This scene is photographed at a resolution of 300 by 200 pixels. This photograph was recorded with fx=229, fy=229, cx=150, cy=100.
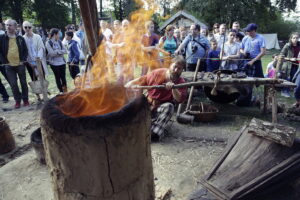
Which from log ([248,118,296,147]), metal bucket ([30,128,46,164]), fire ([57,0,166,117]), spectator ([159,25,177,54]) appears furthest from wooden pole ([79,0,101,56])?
spectator ([159,25,177,54])

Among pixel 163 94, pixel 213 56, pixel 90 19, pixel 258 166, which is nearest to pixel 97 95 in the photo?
pixel 90 19

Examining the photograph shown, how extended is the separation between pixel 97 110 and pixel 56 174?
0.55 m

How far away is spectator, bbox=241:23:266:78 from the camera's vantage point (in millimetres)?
6121

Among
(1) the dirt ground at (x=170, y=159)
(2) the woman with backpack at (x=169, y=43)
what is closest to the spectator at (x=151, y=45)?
(2) the woman with backpack at (x=169, y=43)

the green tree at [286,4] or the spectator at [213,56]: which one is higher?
the green tree at [286,4]

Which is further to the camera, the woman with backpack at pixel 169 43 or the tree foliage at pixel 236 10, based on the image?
the tree foliage at pixel 236 10

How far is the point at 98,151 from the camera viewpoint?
1.49m

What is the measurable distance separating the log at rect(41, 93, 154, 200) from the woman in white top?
5561mm

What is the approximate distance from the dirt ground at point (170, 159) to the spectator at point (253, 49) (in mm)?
1309

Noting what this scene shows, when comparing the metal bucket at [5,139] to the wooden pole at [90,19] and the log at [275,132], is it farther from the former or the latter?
the log at [275,132]

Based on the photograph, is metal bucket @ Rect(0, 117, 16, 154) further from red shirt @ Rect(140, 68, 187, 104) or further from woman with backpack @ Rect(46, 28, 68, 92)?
woman with backpack @ Rect(46, 28, 68, 92)

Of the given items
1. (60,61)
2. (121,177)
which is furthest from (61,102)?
(60,61)

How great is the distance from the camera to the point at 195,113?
17.1ft

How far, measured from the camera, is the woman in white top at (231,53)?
660 centimetres
